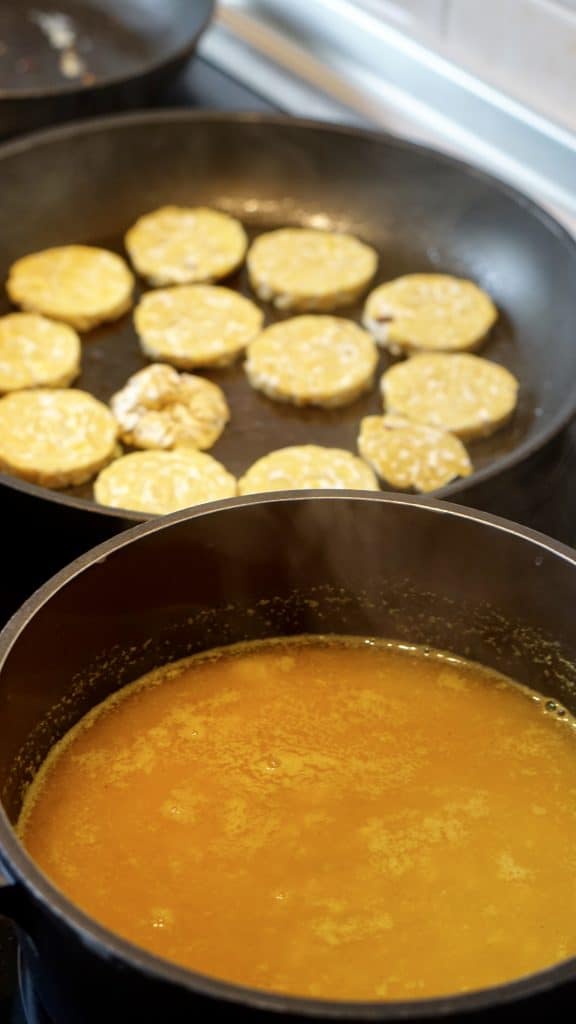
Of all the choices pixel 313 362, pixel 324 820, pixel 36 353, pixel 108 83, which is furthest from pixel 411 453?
pixel 108 83

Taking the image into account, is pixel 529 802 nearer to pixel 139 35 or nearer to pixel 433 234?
pixel 433 234

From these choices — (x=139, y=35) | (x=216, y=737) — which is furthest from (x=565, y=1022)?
(x=139, y=35)

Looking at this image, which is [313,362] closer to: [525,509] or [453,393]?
[453,393]

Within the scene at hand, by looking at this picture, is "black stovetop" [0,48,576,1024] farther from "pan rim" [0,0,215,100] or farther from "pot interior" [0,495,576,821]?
"pan rim" [0,0,215,100]

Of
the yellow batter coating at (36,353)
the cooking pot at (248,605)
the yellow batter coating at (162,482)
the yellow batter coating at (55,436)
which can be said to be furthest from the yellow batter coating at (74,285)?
the cooking pot at (248,605)

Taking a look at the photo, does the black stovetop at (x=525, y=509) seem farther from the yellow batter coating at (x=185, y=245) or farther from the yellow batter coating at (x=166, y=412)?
the yellow batter coating at (x=185, y=245)

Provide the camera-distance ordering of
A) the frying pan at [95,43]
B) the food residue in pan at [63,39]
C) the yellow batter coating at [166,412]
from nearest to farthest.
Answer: the yellow batter coating at [166,412] → the frying pan at [95,43] → the food residue in pan at [63,39]
